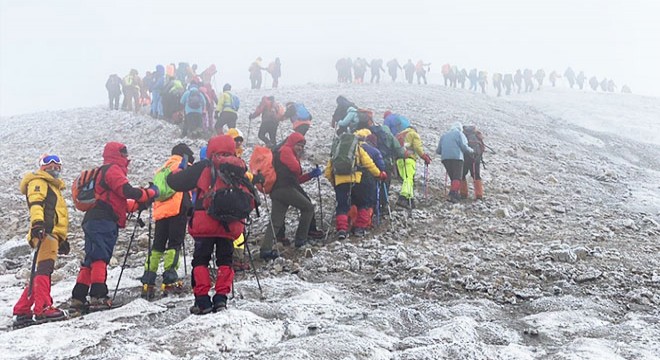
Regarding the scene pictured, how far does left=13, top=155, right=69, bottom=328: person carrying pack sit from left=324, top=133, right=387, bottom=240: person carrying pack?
4.57 m

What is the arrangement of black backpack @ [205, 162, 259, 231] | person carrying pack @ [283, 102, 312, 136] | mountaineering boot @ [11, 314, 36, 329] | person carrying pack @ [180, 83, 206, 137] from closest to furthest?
black backpack @ [205, 162, 259, 231] < mountaineering boot @ [11, 314, 36, 329] < person carrying pack @ [283, 102, 312, 136] < person carrying pack @ [180, 83, 206, 137]

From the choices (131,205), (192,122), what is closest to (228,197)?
(131,205)

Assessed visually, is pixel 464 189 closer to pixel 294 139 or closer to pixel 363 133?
pixel 363 133

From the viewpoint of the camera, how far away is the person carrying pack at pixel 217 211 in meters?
5.71

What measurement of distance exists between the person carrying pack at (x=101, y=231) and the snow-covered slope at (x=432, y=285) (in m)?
0.55

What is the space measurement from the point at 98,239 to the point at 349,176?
4.46 meters

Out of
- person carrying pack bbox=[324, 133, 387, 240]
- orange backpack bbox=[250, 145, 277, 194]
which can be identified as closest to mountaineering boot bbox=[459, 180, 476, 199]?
person carrying pack bbox=[324, 133, 387, 240]

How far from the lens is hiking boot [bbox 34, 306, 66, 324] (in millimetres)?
5828

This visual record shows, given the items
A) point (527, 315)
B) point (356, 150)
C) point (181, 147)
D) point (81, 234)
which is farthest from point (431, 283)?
point (81, 234)

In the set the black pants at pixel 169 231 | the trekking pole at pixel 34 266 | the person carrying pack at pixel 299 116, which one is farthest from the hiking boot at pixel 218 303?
the person carrying pack at pixel 299 116

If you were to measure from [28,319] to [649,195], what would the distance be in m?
14.6

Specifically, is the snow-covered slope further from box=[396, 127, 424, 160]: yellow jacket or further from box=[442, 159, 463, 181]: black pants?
box=[396, 127, 424, 160]: yellow jacket

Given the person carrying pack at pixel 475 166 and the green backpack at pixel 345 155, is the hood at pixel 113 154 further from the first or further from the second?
the person carrying pack at pixel 475 166

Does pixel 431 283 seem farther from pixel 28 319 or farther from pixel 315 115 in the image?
pixel 315 115
